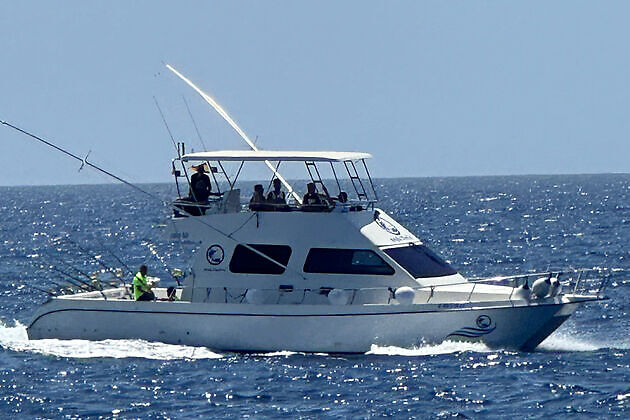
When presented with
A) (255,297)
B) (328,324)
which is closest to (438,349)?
(328,324)

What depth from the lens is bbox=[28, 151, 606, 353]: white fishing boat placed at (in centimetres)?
2339

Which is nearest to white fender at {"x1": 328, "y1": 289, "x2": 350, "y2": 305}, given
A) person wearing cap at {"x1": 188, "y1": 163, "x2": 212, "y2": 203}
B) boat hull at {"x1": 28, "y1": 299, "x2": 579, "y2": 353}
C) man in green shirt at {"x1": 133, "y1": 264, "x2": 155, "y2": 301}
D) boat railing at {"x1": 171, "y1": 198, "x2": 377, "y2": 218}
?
boat hull at {"x1": 28, "y1": 299, "x2": 579, "y2": 353}

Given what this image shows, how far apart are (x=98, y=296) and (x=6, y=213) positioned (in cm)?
8260

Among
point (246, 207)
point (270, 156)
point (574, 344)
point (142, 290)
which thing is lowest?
point (574, 344)

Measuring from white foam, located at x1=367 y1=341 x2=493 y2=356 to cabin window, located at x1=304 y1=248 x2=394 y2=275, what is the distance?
146cm

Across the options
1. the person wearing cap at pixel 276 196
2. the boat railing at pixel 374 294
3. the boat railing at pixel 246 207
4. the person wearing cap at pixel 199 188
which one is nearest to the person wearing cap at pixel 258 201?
the boat railing at pixel 246 207

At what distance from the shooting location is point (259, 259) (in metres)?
24.8

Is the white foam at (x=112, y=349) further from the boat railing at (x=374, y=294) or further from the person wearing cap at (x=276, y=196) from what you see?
the person wearing cap at (x=276, y=196)

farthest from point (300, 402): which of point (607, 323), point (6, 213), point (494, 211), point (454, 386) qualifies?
point (6, 213)

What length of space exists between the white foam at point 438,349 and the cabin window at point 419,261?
4.72 feet

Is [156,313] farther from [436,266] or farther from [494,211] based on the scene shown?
[494,211]

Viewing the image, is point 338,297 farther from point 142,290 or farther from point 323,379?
point 142,290

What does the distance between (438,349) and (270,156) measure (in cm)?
447

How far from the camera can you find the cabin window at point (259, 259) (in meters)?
24.7
